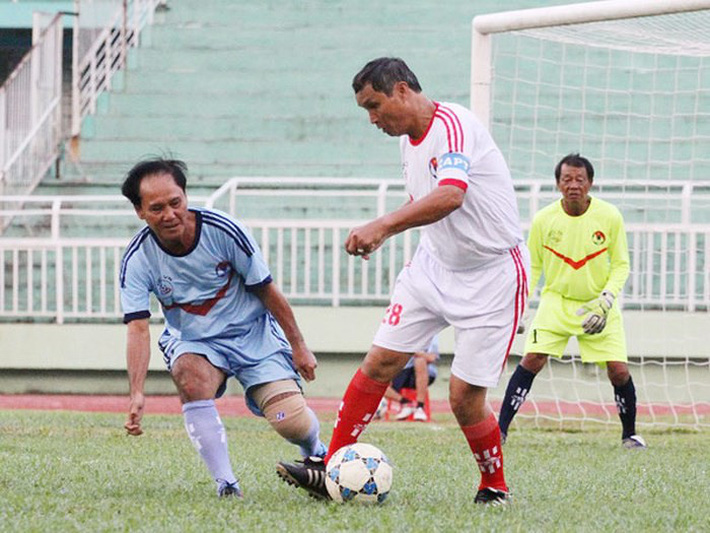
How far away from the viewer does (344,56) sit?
21297mm

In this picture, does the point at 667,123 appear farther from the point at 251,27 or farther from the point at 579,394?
the point at 251,27

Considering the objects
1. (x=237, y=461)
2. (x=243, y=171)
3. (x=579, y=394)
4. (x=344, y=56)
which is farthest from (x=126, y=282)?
→ (x=344, y=56)

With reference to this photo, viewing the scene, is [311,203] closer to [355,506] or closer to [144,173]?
[144,173]

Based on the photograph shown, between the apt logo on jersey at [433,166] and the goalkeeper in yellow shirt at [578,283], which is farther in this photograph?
the goalkeeper in yellow shirt at [578,283]

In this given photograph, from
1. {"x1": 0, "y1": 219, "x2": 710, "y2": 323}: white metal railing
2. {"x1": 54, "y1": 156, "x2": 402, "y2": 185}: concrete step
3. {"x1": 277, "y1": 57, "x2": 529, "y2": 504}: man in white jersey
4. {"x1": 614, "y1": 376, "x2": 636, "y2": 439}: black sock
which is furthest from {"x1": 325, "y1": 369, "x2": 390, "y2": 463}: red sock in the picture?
{"x1": 54, "y1": 156, "x2": 402, "y2": 185}: concrete step

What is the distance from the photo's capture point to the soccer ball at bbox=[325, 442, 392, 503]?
6.57 meters

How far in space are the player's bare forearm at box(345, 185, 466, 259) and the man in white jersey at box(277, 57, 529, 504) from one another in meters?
0.04

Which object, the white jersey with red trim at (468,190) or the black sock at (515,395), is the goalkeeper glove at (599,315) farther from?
the white jersey with red trim at (468,190)

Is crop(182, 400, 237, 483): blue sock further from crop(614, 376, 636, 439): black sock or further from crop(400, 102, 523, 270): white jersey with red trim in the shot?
crop(614, 376, 636, 439): black sock

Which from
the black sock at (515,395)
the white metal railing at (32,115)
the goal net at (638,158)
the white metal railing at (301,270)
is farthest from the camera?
the white metal railing at (32,115)

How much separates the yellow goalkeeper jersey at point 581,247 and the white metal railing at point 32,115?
9.79m

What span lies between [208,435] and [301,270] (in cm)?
981

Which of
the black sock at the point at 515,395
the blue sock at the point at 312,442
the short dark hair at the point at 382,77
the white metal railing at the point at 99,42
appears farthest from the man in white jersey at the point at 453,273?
the white metal railing at the point at 99,42

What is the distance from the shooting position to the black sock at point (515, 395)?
1070cm
